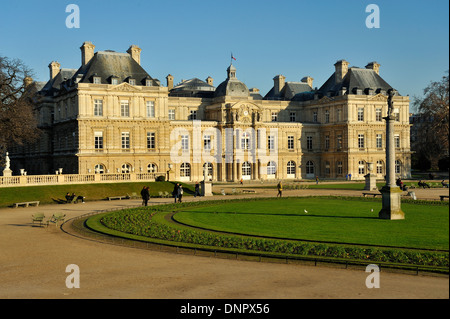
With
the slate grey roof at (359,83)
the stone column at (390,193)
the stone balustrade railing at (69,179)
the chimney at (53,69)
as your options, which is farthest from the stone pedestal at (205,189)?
the chimney at (53,69)

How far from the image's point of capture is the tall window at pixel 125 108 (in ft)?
247

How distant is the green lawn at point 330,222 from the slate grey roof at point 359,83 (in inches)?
2069

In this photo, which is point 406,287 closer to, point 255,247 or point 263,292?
point 263,292

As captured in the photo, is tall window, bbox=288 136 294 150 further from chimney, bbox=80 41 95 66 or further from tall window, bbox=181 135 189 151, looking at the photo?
chimney, bbox=80 41 95 66

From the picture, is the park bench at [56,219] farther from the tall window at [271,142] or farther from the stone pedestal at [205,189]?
the tall window at [271,142]

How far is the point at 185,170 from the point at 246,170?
36.3ft

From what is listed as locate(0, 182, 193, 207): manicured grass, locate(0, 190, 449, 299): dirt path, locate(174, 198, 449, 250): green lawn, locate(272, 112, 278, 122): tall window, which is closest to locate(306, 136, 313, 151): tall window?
locate(272, 112, 278, 122): tall window

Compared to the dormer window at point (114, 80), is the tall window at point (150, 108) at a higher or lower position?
lower

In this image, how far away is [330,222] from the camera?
3066cm

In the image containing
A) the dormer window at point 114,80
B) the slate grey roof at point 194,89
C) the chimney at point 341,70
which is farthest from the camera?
the chimney at point 341,70

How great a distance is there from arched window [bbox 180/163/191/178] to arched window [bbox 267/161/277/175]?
14611 mm

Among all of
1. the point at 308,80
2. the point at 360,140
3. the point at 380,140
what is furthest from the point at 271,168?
the point at 308,80

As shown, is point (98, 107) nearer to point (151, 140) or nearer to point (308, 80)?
point (151, 140)

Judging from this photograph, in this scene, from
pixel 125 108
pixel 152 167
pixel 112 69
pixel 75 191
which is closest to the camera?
pixel 75 191
